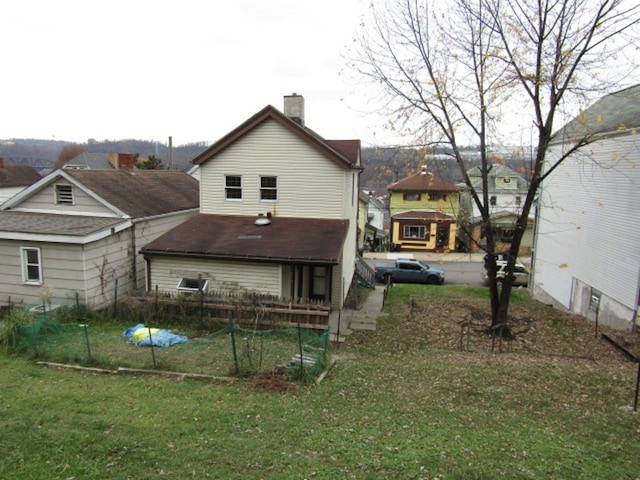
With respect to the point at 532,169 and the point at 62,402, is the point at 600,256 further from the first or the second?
the point at 62,402

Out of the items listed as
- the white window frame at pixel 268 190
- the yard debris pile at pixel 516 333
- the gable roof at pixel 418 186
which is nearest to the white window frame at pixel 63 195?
the white window frame at pixel 268 190

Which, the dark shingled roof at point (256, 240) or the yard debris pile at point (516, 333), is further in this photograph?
the dark shingled roof at point (256, 240)

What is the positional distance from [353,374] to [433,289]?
51.5ft

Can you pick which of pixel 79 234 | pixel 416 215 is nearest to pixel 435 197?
pixel 416 215

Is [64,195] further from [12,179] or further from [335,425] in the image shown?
[12,179]

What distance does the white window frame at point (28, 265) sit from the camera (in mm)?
17172

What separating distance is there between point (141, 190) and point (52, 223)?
5.36 metres

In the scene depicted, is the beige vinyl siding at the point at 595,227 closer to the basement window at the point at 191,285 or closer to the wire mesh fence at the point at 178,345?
the wire mesh fence at the point at 178,345

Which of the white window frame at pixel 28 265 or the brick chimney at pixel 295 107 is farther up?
the brick chimney at pixel 295 107

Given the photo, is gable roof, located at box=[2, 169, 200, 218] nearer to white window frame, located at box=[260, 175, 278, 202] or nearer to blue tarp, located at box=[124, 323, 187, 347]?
white window frame, located at box=[260, 175, 278, 202]

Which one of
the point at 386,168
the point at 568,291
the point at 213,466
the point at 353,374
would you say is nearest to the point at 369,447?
the point at 213,466

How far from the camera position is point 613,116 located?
1948cm

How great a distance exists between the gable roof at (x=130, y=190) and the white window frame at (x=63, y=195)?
37 centimetres

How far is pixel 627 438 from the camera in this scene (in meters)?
8.17
